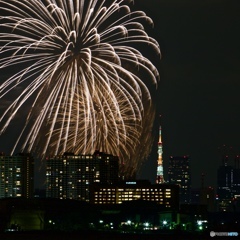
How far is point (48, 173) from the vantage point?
176 metres

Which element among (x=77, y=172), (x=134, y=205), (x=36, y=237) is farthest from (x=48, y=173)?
(x=36, y=237)

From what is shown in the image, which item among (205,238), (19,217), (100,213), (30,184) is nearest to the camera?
(205,238)

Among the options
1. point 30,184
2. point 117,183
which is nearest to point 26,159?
point 30,184

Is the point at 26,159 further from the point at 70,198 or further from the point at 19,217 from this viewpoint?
the point at 19,217

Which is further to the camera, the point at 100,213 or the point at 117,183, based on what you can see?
the point at 117,183

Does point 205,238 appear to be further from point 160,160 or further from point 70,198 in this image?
point 160,160

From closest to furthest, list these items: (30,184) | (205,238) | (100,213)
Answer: (205,238)
(100,213)
(30,184)

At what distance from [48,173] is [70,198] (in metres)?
5.74

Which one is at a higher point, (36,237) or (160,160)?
(160,160)

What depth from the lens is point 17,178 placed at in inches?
6998

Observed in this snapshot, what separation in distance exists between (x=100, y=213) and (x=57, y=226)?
23.3 m

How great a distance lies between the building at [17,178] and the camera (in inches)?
6998

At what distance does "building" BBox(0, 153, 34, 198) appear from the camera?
17775 cm

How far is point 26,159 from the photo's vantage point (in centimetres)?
18112
